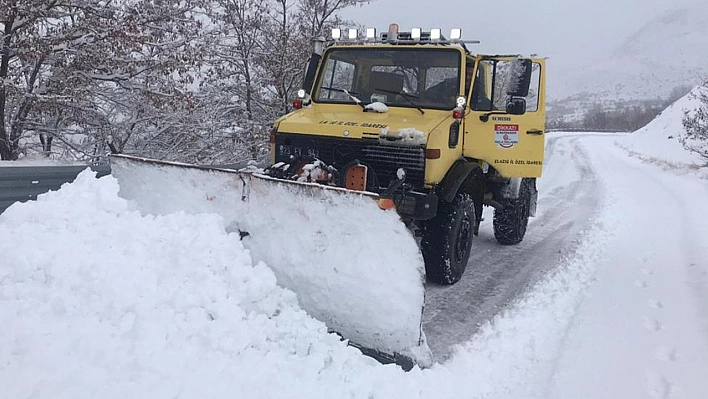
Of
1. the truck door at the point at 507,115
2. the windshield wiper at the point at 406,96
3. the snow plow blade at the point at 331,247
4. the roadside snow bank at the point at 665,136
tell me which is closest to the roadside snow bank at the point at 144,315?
the snow plow blade at the point at 331,247

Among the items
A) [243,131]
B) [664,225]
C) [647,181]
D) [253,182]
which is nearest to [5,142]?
[243,131]

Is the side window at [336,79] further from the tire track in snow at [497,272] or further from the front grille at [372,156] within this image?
the tire track in snow at [497,272]

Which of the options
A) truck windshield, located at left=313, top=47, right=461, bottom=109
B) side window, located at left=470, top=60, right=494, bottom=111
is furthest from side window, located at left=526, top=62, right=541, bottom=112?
truck windshield, located at left=313, top=47, right=461, bottom=109

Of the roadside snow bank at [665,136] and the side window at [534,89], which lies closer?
the side window at [534,89]

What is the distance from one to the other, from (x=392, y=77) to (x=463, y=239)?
1.72 m

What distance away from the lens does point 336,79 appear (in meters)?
5.60

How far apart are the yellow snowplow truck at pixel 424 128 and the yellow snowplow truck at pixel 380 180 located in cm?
1

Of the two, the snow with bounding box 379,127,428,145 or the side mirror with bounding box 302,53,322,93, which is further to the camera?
the side mirror with bounding box 302,53,322,93

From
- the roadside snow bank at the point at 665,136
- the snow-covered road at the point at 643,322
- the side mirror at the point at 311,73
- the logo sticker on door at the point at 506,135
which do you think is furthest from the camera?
the roadside snow bank at the point at 665,136

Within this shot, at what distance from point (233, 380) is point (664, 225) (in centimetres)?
804

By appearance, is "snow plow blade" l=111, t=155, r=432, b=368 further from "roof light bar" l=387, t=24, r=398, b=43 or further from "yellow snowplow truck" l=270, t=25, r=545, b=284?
"roof light bar" l=387, t=24, r=398, b=43

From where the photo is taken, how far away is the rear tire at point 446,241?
474cm

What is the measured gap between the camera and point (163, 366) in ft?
8.38

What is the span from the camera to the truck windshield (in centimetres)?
512
